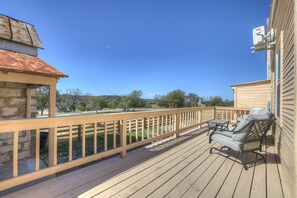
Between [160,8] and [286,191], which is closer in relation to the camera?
[286,191]

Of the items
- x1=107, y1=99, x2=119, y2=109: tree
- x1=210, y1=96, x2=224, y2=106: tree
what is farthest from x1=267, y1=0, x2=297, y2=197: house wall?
x1=107, y1=99, x2=119, y2=109: tree

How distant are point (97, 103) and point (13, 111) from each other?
21564mm

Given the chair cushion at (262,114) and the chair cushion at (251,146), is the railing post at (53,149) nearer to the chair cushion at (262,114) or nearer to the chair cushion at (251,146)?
the chair cushion at (251,146)

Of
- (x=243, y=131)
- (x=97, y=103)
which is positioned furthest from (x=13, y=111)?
(x=97, y=103)

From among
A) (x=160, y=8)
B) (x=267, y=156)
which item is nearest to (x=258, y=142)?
(x=267, y=156)

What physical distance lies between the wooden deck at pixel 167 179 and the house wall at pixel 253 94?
691 centimetres

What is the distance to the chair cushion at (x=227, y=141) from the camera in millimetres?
2772

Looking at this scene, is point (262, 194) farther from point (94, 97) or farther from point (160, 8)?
point (94, 97)

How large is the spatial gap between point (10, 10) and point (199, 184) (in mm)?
8726

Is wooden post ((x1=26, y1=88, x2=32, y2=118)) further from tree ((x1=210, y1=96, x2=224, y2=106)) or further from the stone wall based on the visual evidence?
tree ((x1=210, y1=96, x2=224, y2=106))

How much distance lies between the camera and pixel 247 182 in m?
2.18

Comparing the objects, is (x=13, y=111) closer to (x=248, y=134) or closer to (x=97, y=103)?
(x=248, y=134)

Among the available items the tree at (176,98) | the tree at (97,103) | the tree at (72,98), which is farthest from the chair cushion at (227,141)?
the tree at (72,98)

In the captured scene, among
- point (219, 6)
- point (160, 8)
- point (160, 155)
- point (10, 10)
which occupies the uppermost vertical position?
point (160, 8)
